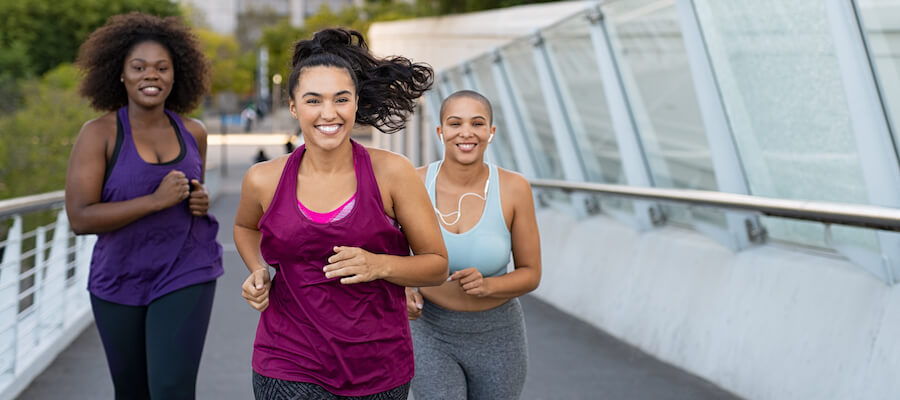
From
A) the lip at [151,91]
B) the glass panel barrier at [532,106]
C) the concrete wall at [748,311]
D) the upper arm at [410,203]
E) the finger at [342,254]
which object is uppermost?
the glass panel barrier at [532,106]

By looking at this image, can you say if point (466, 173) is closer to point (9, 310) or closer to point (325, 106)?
point (325, 106)

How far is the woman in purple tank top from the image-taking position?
15.1ft

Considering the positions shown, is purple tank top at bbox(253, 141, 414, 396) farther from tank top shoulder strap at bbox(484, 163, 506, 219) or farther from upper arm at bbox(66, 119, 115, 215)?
upper arm at bbox(66, 119, 115, 215)

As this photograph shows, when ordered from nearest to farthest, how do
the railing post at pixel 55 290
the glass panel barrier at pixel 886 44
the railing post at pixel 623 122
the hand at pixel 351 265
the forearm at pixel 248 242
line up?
the hand at pixel 351 265 < the forearm at pixel 248 242 < the glass panel barrier at pixel 886 44 < the railing post at pixel 55 290 < the railing post at pixel 623 122

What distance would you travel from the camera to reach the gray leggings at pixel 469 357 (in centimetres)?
431

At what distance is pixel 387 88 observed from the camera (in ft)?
12.0

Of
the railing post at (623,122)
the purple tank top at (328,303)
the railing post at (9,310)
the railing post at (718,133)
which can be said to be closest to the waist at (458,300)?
the purple tank top at (328,303)

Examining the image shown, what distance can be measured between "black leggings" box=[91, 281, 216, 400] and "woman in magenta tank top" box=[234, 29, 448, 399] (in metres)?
1.20

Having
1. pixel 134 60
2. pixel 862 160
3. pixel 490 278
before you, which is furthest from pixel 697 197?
pixel 134 60

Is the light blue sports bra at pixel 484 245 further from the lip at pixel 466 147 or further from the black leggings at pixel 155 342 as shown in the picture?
the black leggings at pixel 155 342

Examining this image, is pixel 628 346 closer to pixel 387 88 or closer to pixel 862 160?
pixel 862 160

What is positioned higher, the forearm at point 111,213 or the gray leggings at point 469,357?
the forearm at point 111,213

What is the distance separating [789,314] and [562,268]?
453 centimetres

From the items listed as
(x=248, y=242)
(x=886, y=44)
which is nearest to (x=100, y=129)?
(x=248, y=242)
